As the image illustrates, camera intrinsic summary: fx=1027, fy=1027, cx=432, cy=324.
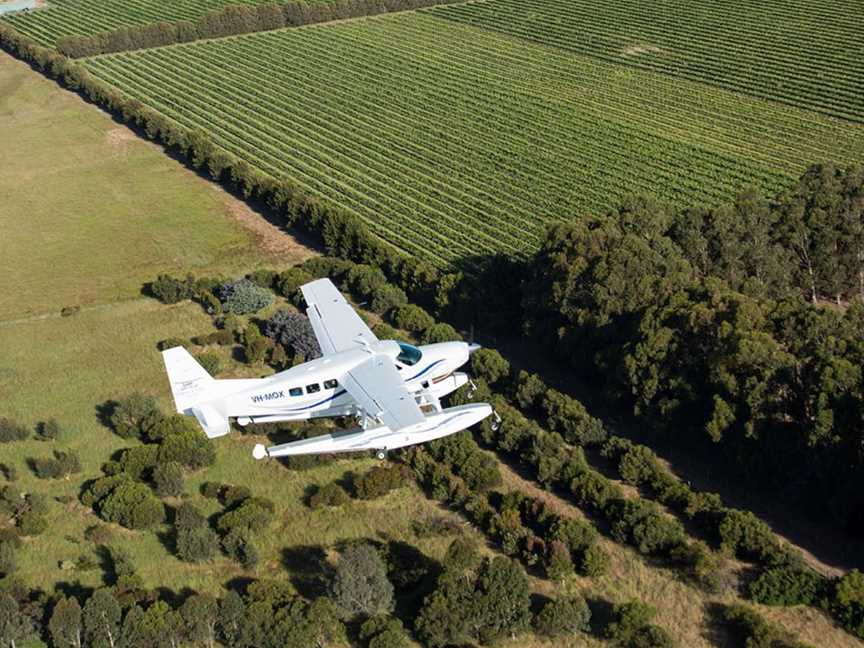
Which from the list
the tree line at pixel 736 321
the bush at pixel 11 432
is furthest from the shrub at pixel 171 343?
the tree line at pixel 736 321

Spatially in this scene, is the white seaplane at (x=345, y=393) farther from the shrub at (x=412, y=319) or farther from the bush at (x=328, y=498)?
the shrub at (x=412, y=319)

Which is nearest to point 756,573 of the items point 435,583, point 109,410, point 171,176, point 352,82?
point 435,583

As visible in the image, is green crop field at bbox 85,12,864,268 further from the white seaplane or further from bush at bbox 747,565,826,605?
bush at bbox 747,565,826,605

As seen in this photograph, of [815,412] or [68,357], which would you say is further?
[68,357]

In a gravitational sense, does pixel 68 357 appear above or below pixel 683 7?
below

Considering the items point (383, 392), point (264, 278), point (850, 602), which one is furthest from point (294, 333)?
point (850, 602)

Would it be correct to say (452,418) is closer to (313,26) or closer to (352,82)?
(352,82)

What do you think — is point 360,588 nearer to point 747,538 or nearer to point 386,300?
point 747,538
